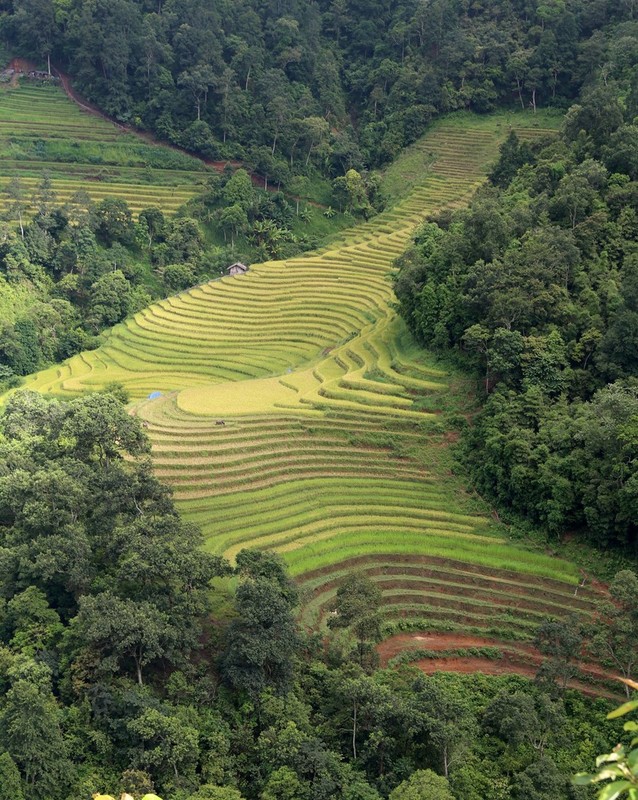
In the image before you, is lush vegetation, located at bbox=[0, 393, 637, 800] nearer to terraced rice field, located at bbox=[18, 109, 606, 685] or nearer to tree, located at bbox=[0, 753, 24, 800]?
tree, located at bbox=[0, 753, 24, 800]

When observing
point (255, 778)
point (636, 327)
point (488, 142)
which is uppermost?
point (488, 142)

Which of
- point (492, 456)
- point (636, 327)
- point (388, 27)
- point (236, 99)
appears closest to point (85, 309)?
point (236, 99)

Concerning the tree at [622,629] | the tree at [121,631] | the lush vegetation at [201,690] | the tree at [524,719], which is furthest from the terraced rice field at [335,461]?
the tree at [121,631]

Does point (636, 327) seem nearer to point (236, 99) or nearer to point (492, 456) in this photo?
point (492, 456)

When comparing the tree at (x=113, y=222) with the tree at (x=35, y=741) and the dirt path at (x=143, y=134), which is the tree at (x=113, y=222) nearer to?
the dirt path at (x=143, y=134)

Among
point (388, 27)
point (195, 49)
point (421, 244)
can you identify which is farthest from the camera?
point (388, 27)

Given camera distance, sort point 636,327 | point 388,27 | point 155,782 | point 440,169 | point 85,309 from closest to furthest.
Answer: point 155,782 < point 636,327 < point 85,309 < point 440,169 < point 388,27

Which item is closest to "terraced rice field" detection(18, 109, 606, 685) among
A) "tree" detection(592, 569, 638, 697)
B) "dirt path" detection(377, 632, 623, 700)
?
"dirt path" detection(377, 632, 623, 700)
